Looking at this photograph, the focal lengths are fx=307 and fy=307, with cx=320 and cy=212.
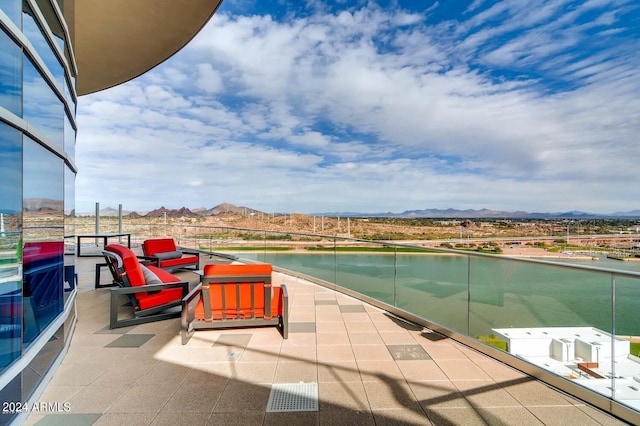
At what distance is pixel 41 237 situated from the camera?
2.73 m

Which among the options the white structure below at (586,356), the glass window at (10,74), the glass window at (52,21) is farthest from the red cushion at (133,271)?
the white structure below at (586,356)

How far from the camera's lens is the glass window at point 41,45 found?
2.38m

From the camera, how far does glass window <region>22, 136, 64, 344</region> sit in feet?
7.80

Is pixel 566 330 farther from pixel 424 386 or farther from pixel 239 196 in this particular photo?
pixel 239 196

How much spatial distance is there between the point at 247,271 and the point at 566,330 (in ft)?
12.4

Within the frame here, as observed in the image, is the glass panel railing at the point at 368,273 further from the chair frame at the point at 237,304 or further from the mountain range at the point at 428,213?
the mountain range at the point at 428,213

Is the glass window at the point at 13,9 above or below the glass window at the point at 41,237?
above

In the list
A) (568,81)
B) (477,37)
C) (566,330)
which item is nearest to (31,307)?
(566,330)

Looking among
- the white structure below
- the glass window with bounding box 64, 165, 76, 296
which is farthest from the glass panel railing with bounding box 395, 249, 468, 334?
the glass window with bounding box 64, 165, 76, 296

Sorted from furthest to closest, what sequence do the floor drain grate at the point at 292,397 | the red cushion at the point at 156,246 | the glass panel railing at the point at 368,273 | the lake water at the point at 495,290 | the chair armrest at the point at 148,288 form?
the red cushion at the point at 156,246 < the glass panel railing at the point at 368,273 < the chair armrest at the point at 148,288 < the lake water at the point at 495,290 < the floor drain grate at the point at 292,397

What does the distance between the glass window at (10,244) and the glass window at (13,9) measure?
734 mm

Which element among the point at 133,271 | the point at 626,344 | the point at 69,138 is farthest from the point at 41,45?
the point at 626,344

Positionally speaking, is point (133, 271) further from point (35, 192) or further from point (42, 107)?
point (42, 107)

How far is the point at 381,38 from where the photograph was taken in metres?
21.1
